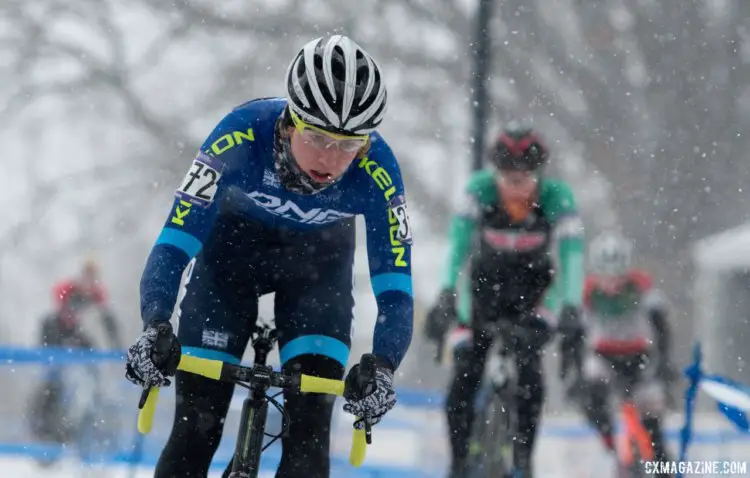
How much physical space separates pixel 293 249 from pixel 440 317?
1.49 meters

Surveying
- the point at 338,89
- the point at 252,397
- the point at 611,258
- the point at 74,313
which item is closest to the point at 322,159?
the point at 338,89

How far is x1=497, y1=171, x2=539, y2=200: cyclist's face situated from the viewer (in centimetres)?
565

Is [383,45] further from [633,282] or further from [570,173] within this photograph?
[633,282]

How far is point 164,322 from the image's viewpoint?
329 centimetres

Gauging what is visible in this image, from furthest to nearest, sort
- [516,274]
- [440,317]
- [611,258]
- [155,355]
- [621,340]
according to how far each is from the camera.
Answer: [611,258], [621,340], [516,274], [440,317], [155,355]

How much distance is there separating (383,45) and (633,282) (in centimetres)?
1275

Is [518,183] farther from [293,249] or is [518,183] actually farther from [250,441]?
[250,441]

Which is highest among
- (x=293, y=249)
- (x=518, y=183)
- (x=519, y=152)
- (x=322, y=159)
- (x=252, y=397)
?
(x=519, y=152)

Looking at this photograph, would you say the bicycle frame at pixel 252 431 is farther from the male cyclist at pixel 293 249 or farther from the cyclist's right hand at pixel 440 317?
the cyclist's right hand at pixel 440 317

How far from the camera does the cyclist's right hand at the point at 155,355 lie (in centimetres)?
317

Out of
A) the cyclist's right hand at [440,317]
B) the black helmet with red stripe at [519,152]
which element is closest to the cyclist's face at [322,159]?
the cyclist's right hand at [440,317]

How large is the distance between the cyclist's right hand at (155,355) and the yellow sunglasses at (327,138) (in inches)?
31.4

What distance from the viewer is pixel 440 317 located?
5488 millimetres

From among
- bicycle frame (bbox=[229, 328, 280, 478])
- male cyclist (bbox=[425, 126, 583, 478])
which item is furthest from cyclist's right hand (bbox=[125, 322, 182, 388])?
male cyclist (bbox=[425, 126, 583, 478])
